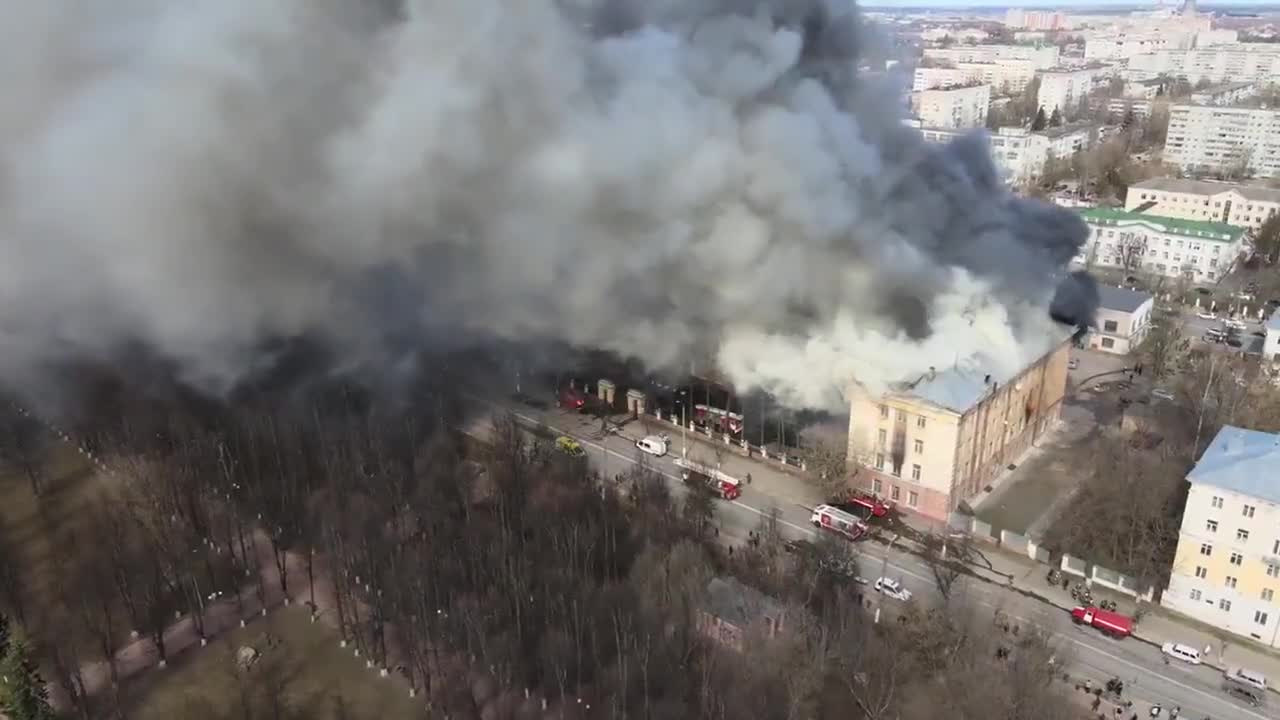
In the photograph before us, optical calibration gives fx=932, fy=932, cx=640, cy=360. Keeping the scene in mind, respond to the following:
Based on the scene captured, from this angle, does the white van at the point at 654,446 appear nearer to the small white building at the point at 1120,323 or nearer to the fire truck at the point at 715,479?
the fire truck at the point at 715,479

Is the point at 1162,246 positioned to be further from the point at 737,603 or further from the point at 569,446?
the point at 737,603

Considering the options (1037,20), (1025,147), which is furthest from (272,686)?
(1037,20)

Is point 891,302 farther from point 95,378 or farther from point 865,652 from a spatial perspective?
point 95,378

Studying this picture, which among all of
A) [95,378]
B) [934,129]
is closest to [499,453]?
[95,378]

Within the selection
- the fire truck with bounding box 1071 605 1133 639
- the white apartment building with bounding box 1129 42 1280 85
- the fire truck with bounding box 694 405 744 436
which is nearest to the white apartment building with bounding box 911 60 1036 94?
the white apartment building with bounding box 1129 42 1280 85

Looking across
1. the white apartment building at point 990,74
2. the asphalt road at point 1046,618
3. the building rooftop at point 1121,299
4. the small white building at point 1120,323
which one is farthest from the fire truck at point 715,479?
the white apartment building at point 990,74

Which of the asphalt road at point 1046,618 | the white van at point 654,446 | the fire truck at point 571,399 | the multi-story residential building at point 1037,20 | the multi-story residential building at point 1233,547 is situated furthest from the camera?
the multi-story residential building at point 1037,20
